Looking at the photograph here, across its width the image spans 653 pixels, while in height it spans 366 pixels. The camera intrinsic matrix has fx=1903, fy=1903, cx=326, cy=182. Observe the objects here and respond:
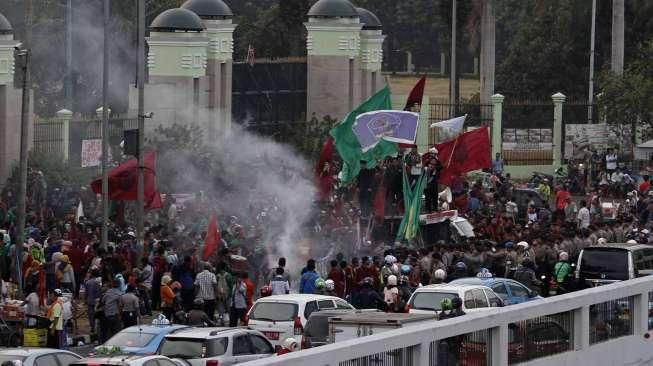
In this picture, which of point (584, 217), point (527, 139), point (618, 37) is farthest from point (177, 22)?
point (618, 37)

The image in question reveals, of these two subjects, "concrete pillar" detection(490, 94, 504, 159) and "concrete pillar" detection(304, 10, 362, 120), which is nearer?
"concrete pillar" detection(304, 10, 362, 120)

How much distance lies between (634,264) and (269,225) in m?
8.01

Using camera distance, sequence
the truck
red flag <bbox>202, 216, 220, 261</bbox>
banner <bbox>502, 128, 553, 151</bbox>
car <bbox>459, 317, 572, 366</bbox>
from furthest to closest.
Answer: banner <bbox>502, 128, 553, 151</bbox> < red flag <bbox>202, 216, 220, 261</bbox> < the truck < car <bbox>459, 317, 572, 366</bbox>

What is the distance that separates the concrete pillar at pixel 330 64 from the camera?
50906 mm

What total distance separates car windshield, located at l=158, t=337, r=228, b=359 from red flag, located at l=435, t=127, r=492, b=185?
48.2 feet

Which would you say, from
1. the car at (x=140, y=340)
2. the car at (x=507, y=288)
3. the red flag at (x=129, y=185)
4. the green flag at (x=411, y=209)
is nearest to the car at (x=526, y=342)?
the car at (x=140, y=340)

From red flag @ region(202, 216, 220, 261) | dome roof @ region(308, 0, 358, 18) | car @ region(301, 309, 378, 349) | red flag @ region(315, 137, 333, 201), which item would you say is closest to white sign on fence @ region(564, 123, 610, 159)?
dome roof @ region(308, 0, 358, 18)

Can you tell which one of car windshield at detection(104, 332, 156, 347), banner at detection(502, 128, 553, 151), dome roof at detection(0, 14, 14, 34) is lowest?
car windshield at detection(104, 332, 156, 347)

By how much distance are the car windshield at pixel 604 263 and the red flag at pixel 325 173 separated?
6.66 m

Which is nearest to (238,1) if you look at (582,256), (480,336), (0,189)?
(0,189)

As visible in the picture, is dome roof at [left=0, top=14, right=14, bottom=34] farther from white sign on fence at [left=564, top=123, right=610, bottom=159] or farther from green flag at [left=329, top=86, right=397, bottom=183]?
white sign on fence at [left=564, top=123, right=610, bottom=159]

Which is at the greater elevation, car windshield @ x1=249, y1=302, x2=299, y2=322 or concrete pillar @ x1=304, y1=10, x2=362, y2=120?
concrete pillar @ x1=304, y1=10, x2=362, y2=120

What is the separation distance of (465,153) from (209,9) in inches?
537

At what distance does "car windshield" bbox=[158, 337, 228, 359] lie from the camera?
21219mm
